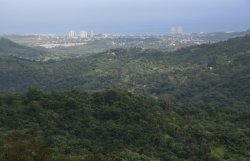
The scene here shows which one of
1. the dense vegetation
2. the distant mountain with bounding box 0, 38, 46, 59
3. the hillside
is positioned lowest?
the distant mountain with bounding box 0, 38, 46, 59

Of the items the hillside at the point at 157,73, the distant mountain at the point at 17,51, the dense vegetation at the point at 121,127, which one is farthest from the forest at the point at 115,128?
the distant mountain at the point at 17,51

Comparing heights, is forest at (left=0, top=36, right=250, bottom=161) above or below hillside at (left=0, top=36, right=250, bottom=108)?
above

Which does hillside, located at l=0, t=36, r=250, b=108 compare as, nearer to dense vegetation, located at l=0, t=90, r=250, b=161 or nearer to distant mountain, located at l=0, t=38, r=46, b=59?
dense vegetation, located at l=0, t=90, r=250, b=161

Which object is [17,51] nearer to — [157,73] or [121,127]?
[157,73]

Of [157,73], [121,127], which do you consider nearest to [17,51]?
[157,73]

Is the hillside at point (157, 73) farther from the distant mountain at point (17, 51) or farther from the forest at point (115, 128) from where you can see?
the distant mountain at point (17, 51)

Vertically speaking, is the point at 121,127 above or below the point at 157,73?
above

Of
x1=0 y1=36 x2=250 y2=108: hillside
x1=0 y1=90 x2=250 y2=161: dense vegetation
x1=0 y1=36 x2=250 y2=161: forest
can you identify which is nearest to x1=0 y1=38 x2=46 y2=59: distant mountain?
x1=0 y1=36 x2=250 y2=108: hillside
